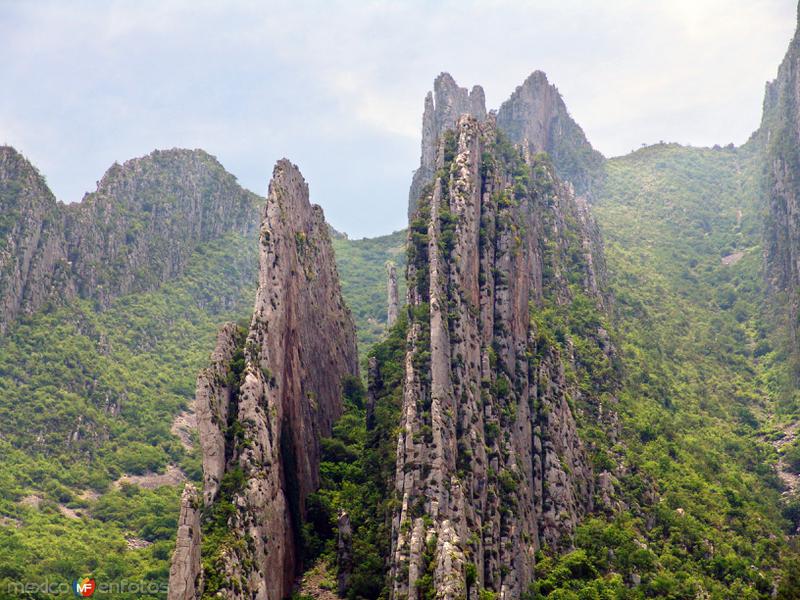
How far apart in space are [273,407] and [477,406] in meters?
20.2

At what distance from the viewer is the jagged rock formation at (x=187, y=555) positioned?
7856 cm

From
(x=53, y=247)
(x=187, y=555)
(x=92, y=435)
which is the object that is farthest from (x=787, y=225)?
(x=187, y=555)

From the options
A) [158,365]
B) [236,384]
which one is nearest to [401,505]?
[236,384]

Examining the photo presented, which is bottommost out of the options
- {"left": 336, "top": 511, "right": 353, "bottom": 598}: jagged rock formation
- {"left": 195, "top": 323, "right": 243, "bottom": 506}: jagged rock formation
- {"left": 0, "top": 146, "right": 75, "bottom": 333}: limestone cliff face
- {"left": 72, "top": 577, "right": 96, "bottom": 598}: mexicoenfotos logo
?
{"left": 72, "top": 577, "right": 96, "bottom": 598}: mexicoenfotos logo

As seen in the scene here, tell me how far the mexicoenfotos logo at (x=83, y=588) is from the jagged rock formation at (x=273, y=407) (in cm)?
2115

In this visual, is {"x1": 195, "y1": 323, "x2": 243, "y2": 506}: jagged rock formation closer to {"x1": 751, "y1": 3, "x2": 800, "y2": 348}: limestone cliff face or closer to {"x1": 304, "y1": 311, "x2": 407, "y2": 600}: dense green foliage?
{"x1": 304, "y1": 311, "x2": 407, "y2": 600}: dense green foliage

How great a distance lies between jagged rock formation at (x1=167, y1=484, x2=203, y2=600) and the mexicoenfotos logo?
28.3 m

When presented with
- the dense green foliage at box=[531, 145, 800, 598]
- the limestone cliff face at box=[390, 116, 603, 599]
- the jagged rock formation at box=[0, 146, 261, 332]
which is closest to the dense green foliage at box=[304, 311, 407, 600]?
the limestone cliff face at box=[390, 116, 603, 599]

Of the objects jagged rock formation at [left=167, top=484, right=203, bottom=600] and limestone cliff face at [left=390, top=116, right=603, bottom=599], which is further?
limestone cliff face at [left=390, top=116, right=603, bottom=599]

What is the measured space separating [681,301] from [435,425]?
101 m

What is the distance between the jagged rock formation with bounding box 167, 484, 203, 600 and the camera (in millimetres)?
78556

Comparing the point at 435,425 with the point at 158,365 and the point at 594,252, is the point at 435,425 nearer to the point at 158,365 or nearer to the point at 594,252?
the point at 594,252

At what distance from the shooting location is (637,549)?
107m

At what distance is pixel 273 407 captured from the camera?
327 feet
